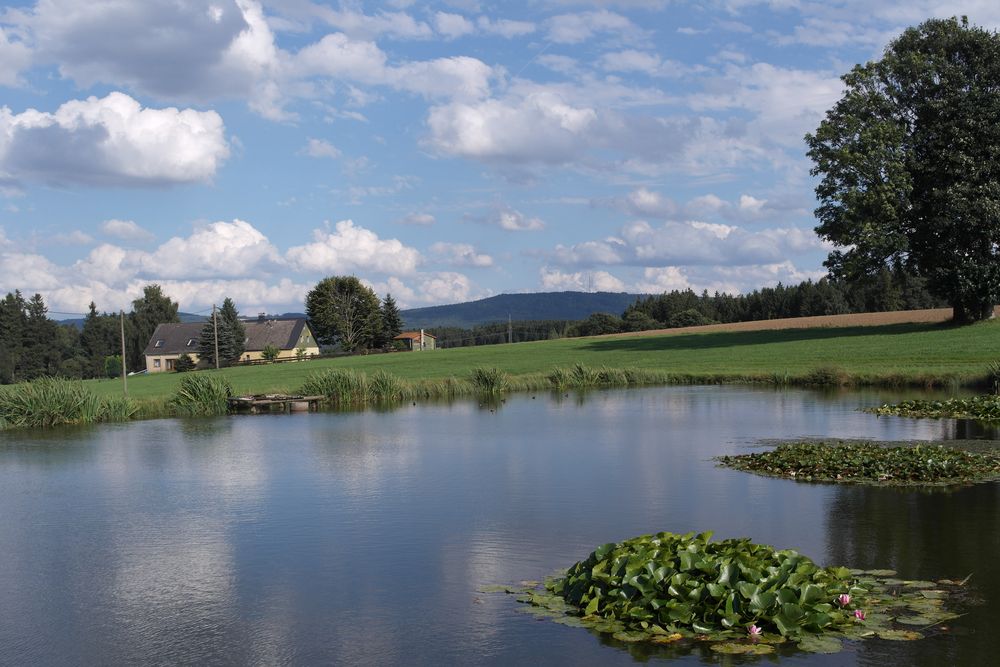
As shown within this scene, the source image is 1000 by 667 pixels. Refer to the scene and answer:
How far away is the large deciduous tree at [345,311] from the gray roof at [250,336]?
3250 mm

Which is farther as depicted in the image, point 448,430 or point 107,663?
point 448,430

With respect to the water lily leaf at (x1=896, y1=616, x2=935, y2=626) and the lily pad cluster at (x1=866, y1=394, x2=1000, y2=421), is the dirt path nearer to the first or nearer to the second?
the lily pad cluster at (x1=866, y1=394, x2=1000, y2=421)

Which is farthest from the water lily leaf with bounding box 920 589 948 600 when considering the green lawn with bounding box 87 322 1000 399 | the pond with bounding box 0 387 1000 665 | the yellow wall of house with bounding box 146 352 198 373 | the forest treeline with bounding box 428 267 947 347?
the yellow wall of house with bounding box 146 352 198 373

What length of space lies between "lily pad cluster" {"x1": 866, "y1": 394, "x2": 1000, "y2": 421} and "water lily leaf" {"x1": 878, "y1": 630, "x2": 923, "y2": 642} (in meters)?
17.2

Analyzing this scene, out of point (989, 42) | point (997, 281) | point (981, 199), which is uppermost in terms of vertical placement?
point (989, 42)

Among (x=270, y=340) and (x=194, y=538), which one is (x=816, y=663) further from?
(x=270, y=340)

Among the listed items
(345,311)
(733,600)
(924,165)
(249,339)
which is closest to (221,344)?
(249,339)

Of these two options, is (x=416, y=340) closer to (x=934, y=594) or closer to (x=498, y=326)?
(x=498, y=326)

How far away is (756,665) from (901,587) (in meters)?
2.71

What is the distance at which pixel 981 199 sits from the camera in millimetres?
43969

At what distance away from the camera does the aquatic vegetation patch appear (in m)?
8.34

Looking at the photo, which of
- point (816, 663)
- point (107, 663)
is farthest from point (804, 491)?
point (107, 663)

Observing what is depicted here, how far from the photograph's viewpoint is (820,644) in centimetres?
810

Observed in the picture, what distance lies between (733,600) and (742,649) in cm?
55
